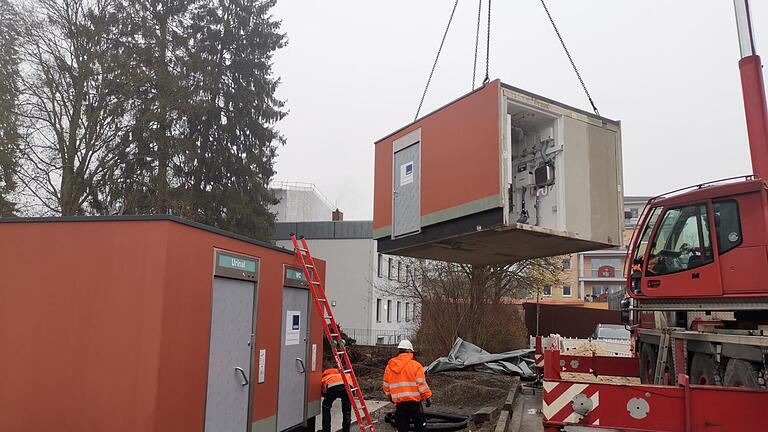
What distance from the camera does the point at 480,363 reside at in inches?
641

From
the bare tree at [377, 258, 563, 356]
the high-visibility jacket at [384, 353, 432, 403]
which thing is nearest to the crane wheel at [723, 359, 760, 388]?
the high-visibility jacket at [384, 353, 432, 403]

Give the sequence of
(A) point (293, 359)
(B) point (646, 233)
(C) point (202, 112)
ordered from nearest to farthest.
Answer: (A) point (293, 359) < (B) point (646, 233) < (C) point (202, 112)

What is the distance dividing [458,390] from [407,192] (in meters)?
6.32

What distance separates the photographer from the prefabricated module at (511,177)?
6914 mm

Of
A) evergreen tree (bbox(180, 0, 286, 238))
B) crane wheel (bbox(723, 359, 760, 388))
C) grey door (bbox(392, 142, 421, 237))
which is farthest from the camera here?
evergreen tree (bbox(180, 0, 286, 238))

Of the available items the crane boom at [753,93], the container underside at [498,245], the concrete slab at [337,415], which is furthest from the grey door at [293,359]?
the crane boom at [753,93]

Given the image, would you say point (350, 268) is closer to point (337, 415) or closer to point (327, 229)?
point (327, 229)

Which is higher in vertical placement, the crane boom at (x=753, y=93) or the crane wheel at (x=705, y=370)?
the crane boom at (x=753, y=93)

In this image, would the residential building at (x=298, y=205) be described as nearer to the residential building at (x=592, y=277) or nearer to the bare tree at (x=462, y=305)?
the bare tree at (x=462, y=305)

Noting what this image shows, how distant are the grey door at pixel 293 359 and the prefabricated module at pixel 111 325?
1.61 metres

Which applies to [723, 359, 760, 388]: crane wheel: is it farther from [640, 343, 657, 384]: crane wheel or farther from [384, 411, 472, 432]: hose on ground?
[384, 411, 472, 432]: hose on ground

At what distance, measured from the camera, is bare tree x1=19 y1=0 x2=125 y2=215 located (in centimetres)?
1809

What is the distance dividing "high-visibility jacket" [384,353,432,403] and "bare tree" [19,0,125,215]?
1529 centimetres

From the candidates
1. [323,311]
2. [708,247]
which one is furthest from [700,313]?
[323,311]
